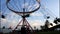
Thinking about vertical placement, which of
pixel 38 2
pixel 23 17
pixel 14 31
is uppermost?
pixel 38 2

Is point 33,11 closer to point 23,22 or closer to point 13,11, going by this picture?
point 13,11

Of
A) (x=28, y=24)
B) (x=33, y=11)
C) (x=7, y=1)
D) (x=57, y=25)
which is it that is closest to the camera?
(x=33, y=11)

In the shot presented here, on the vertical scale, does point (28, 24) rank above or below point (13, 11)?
below

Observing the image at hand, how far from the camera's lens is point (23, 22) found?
32688 millimetres

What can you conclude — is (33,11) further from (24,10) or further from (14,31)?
(14,31)

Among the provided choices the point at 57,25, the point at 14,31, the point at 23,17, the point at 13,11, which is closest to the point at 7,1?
the point at 13,11

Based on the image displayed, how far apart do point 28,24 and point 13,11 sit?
4480mm

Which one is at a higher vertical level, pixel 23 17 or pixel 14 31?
pixel 23 17

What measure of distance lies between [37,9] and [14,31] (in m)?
7.29

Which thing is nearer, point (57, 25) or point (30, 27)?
point (30, 27)

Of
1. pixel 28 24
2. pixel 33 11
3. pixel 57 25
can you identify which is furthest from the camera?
pixel 57 25

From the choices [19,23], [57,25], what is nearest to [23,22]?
[19,23]

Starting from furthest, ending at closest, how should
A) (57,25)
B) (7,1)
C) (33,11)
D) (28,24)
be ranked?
(57,25)
(28,24)
(7,1)
(33,11)

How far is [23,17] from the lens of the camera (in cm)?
3081
